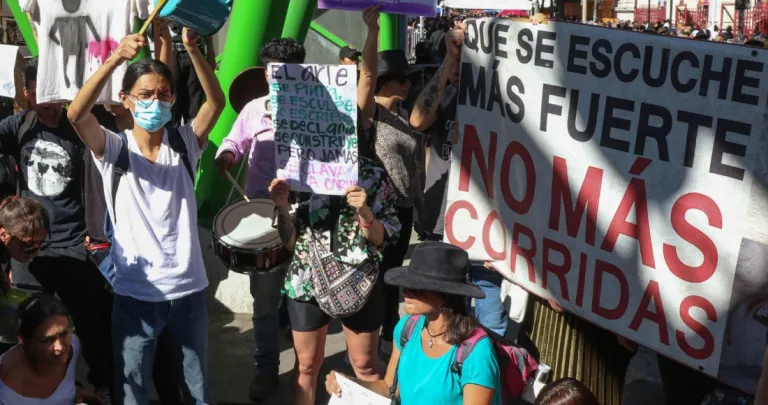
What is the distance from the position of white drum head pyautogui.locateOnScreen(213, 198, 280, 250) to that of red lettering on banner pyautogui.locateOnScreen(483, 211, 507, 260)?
3.30 ft

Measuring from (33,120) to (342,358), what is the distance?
2.27 m

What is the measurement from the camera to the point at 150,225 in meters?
4.21

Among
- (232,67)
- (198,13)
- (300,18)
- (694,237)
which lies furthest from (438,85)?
(300,18)

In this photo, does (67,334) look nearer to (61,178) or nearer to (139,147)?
(139,147)

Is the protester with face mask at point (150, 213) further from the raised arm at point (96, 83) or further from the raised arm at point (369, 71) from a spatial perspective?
the raised arm at point (369, 71)

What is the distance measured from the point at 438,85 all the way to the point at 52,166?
1.98 m

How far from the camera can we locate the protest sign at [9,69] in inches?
230

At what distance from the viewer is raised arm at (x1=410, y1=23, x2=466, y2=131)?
464 centimetres

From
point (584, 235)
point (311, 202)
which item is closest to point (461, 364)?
point (584, 235)

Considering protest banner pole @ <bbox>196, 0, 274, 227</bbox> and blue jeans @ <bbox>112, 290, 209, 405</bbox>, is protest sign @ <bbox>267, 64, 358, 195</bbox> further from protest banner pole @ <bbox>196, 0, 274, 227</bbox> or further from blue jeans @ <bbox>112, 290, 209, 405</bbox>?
protest banner pole @ <bbox>196, 0, 274, 227</bbox>

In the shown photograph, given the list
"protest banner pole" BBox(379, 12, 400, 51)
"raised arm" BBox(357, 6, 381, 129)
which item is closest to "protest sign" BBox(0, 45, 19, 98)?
"raised arm" BBox(357, 6, 381, 129)

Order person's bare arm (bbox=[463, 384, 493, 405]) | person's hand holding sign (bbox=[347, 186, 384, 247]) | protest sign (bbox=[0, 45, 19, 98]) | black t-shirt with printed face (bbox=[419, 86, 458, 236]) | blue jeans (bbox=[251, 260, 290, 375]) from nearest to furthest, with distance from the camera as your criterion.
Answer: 1. person's bare arm (bbox=[463, 384, 493, 405])
2. person's hand holding sign (bbox=[347, 186, 384, 247])
3. blue jeans (bbox=[251, 260, 290, 375])
4. black t-shirt with printed face (bbox=[419, 86, 458, 236])
5. protest sign (bbox=[0, 45, 19, 98])

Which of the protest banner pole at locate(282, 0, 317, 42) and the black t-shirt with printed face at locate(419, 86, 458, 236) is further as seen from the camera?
the protest banner pole at locate(282, 0, 317, 42)

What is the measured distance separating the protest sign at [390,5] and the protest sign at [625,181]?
2.50 feet
